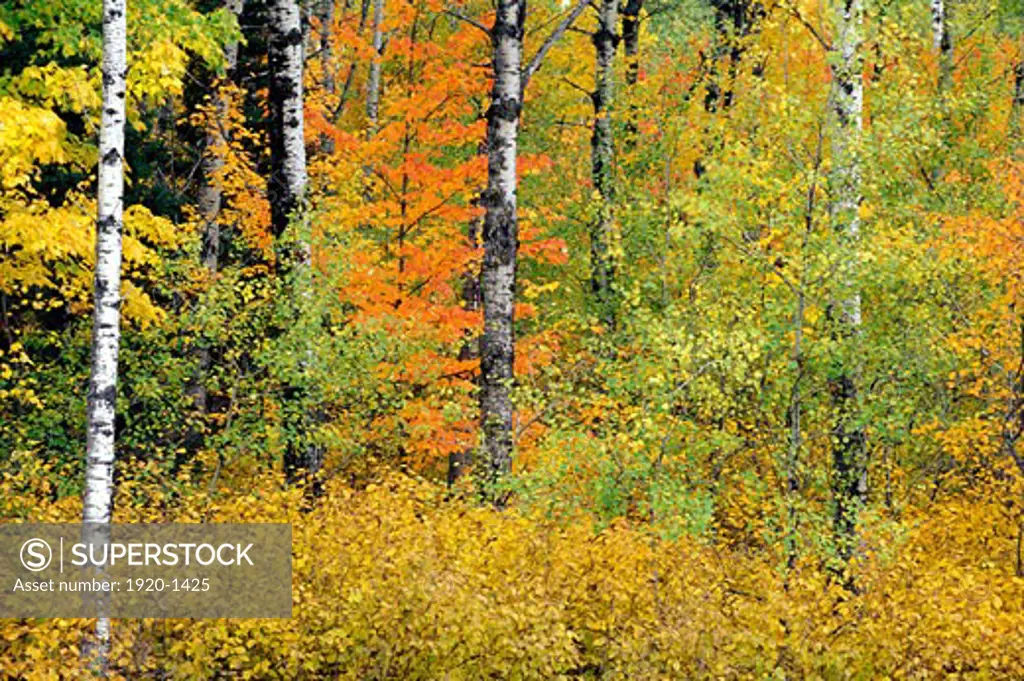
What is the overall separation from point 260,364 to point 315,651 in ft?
12.0

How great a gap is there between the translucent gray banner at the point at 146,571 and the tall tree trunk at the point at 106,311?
8.4 inches

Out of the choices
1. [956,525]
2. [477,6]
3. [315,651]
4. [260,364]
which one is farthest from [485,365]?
[477,6]

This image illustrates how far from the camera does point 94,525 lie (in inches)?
349

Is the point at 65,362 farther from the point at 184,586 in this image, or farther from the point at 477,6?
the point at 477,6

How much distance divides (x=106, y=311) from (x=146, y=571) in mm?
2518

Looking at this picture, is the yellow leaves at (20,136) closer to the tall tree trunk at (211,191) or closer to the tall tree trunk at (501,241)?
the tall tree trunk at (501,241)

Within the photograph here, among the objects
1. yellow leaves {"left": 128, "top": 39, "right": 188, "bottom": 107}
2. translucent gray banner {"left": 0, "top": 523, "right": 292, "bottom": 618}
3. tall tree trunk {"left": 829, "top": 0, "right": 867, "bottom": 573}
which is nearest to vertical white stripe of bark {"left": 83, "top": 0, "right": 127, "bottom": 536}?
translucent gray banner {"left": 0, "top": 523, "right": 292, "bottom": 618}

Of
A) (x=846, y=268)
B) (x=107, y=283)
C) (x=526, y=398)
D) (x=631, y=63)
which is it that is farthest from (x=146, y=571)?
(x=631, y=63)

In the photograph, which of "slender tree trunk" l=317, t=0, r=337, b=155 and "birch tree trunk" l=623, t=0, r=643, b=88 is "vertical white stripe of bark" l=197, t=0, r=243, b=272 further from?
"birch tree trunk" l=623, t=0, r=643, b=88

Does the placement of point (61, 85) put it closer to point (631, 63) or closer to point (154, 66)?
point (154, 66)

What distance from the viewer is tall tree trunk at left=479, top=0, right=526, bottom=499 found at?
12.8 m

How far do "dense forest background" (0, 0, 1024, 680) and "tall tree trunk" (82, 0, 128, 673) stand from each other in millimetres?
30

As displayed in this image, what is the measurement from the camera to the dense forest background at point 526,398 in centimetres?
898

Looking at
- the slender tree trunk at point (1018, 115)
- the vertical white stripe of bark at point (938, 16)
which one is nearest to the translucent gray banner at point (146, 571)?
the slender tree trunk at point (1018, 115)
